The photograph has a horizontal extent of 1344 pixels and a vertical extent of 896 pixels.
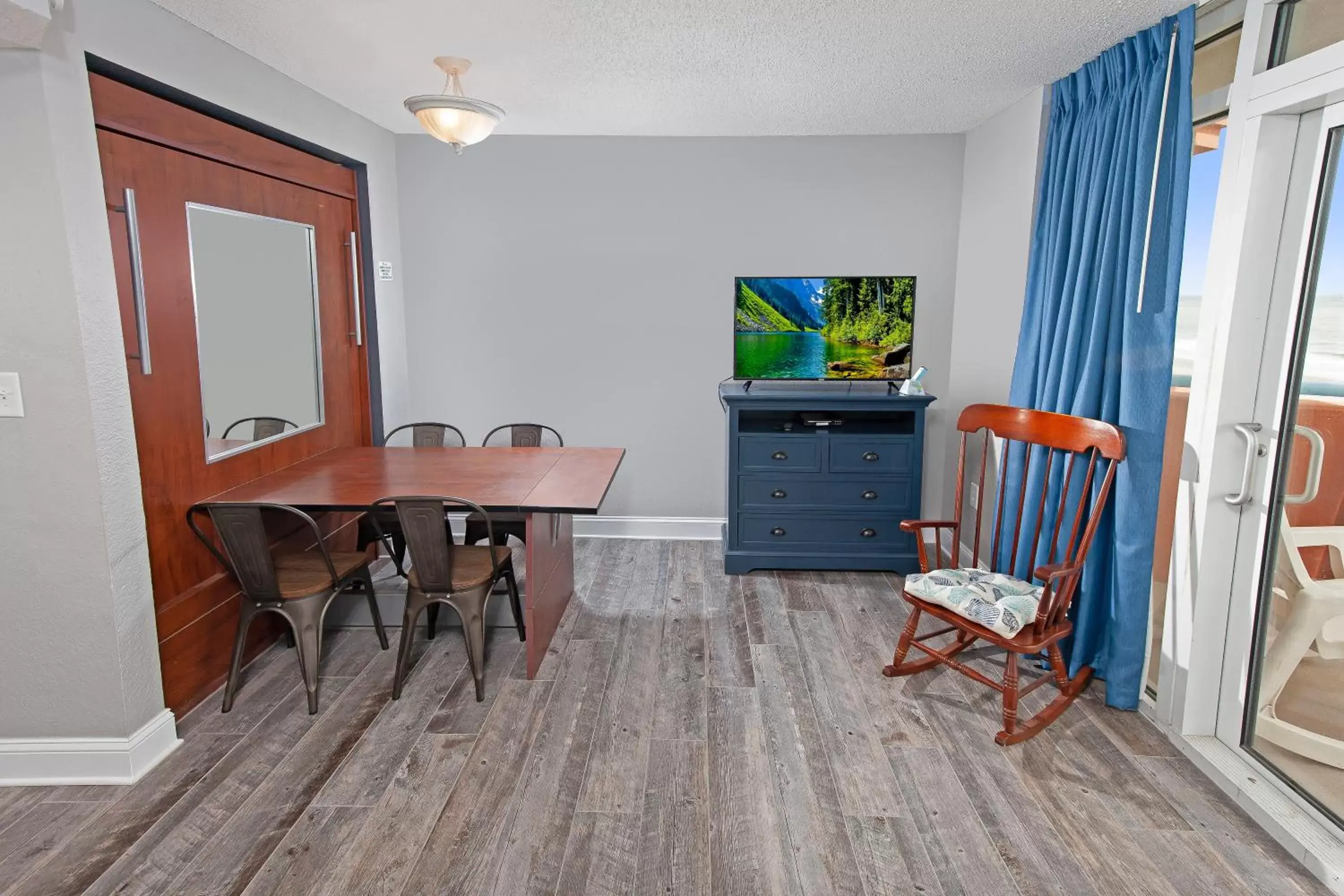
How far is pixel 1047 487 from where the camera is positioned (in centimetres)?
299

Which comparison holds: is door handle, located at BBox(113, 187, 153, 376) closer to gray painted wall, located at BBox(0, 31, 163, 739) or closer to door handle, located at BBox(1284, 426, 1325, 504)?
gray painted wall, located at BBox(0, 31, 163, 739)

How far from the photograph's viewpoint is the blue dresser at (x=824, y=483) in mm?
4023

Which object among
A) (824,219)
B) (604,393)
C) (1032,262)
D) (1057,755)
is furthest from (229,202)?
(1057,755)

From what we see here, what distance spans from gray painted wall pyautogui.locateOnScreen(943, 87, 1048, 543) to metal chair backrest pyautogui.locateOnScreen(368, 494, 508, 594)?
248 centimetres

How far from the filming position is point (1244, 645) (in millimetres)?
2441

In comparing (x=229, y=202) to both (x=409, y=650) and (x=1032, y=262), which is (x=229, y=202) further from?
(x=1032, y=262)

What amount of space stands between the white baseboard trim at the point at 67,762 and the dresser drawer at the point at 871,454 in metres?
3.14

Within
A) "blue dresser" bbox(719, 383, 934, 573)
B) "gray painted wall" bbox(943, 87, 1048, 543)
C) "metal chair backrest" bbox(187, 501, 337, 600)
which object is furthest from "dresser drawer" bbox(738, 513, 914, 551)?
"metal chair backrest" bbox(187, 501, 337, 600)

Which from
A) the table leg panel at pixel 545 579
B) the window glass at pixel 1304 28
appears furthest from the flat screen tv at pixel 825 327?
the window glass at pixel 1304 28

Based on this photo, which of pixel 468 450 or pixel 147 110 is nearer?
pixel 147 110

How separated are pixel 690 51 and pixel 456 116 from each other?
89 cm

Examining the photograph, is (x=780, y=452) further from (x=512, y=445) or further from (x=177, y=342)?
(x=177, y=342)

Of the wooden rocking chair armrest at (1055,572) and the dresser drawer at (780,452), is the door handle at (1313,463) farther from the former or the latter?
the dresser drawer at (780,452)

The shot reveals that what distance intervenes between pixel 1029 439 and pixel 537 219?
9.59 feet
